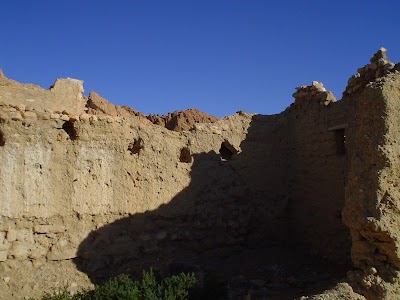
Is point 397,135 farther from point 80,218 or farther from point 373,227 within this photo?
point 80,218

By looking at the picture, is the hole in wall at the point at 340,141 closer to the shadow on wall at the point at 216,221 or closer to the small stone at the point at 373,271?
the shadow on wall at the point at 216,221

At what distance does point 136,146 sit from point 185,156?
44.9 inches

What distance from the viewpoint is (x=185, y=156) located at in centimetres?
866

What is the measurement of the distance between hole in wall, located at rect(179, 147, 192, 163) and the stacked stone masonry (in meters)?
0.02

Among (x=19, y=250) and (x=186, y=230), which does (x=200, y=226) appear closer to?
(x=186, y=230)

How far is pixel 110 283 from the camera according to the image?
6.27 meters

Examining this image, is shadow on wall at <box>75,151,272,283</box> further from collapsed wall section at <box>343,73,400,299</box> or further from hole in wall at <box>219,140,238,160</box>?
collapsed wall section at <box>343,73,400,299</box>

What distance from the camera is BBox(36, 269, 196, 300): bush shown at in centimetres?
594

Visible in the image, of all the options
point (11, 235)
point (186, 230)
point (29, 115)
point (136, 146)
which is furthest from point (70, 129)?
point (186, 230)

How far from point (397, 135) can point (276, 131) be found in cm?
469

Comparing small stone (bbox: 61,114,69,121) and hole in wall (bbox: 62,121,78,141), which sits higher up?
small stone (bbox: 61,114,69,121)

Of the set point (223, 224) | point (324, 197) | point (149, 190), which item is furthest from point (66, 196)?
point (324, 197)

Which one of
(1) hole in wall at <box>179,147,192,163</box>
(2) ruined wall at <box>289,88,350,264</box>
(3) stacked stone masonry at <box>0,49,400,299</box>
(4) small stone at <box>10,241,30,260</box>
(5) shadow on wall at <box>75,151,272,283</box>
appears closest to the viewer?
(3) stacked stone masonry at <box>0,49,400,299</box>

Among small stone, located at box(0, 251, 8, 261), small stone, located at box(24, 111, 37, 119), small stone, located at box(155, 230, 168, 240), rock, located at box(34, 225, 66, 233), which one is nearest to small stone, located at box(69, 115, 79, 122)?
small stone, located at box(24, 111, 37, 119)
